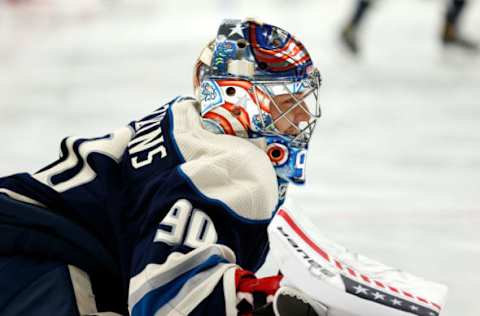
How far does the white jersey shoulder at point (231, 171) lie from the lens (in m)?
1.63

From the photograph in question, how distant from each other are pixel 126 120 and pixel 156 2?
2809mm

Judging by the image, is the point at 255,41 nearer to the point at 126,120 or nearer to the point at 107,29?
the point at 126,120

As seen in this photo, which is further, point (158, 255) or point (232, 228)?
point (232, 228)

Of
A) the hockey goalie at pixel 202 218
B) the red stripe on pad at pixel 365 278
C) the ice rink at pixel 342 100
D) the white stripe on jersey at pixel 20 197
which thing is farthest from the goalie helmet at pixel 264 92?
the ice rink at pixel 342 100

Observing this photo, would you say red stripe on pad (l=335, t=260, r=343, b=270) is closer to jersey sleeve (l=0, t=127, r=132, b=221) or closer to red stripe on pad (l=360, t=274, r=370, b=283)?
red stripe on pad (l=360, t=274, r=370, b=283)

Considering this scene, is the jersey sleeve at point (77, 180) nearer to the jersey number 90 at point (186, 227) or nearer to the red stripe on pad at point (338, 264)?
the jersey number 90 at point (186, 227)

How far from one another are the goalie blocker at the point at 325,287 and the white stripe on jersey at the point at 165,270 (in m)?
0.17

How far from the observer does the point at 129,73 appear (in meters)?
5.12

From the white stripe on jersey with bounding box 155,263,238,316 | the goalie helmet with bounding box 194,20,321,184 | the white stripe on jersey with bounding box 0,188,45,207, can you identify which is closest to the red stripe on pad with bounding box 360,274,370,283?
the white stripe on jersey with bounding box 155,263,238,316

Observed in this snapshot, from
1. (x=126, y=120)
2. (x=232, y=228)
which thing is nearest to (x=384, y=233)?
(x=232, y=228)

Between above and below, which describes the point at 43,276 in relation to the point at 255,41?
below

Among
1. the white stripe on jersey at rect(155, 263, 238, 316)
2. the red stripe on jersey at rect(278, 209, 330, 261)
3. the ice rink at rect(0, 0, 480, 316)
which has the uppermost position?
the red stripe on jersey at rect(278, 209, 330, 261)

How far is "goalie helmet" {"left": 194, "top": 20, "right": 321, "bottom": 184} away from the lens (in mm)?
1862

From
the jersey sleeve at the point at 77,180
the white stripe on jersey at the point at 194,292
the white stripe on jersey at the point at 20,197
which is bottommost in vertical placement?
the white stripe on jersey at the point at 194,292
